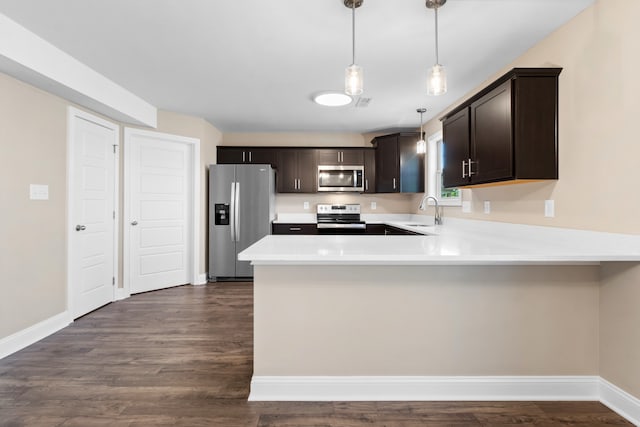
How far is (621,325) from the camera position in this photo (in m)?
1.74

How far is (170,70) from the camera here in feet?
9.71

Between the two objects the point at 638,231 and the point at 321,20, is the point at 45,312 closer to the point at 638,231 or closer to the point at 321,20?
the point at 321,20

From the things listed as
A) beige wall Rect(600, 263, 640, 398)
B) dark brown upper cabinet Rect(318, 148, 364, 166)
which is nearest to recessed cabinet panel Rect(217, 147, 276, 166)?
dark brown upper cabinet Rect(318, 148, 364, 166)

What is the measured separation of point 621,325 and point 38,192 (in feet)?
13.8

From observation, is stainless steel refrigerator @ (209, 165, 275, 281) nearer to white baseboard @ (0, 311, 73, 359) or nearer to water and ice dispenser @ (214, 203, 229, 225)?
water and ice dispenser @ (214, 203, 229, 225)

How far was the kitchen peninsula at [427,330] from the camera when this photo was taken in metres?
1.87

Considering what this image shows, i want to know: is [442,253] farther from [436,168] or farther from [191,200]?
[191,200]

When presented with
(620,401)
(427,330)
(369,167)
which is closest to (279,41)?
(427,330)

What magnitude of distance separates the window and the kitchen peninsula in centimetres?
233

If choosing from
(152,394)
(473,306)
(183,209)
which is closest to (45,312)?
(152,394)

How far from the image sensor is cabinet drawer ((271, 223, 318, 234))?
16.4 ft

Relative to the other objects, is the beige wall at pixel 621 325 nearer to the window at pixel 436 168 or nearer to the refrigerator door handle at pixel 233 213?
the window at pixel 436 168

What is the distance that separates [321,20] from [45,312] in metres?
3.28

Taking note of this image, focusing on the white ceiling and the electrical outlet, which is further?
the electrical outlet
